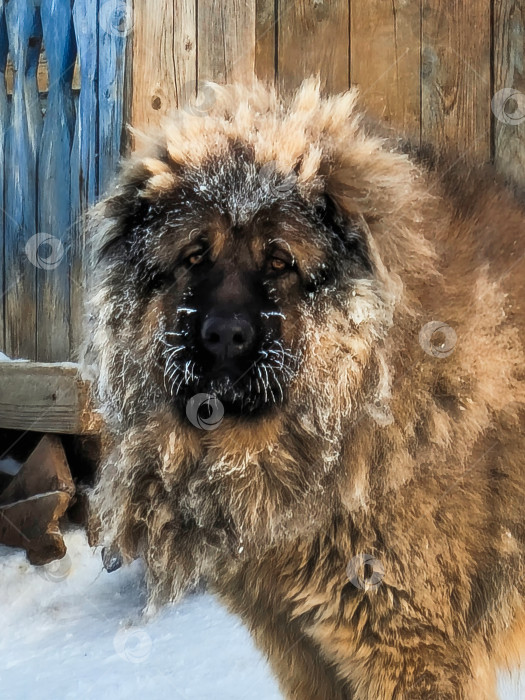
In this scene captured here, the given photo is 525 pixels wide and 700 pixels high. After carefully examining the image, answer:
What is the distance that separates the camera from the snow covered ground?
110 inches

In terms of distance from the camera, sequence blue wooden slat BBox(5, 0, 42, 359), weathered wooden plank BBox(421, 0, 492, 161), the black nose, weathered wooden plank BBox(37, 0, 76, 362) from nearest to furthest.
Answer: the black nose, weathered wooden plank BBox(421, 0, 492, 161), weathered wooden plank BBox(37, 0, 76, 362), blue wooden slat BBox(5, 0, 42, 359)

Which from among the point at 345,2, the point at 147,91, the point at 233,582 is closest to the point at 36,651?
the point at 233,582

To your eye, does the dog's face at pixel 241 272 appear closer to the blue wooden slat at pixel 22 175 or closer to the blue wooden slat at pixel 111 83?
the blue wooden slat at pixel 111 83

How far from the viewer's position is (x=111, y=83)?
3572 millimetres

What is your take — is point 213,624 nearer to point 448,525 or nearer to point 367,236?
point 448,525

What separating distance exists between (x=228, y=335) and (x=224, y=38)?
1965mm

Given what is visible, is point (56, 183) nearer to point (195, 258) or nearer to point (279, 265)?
point (195, 258)

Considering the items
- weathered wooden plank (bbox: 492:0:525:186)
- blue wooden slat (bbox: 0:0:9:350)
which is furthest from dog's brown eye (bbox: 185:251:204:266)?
blue wooden slat (bbox: 0:0:9:350)

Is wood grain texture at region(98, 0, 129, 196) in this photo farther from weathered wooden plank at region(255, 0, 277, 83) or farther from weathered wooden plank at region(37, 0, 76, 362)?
weathered wooden plank at region(255, 0, 277, 83)

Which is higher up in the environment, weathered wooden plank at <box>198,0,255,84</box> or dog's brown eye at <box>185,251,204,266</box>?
weathered wooden plank at <box>198,0,255,84</box>

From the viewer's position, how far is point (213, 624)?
333 centimetres

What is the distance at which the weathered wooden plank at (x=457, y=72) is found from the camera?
3.42 m

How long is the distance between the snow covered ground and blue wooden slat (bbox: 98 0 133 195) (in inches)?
73.5

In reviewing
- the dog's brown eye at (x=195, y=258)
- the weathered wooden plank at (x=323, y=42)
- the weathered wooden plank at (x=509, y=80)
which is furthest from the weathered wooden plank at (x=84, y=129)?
→ the weathered wooden plank at (x=509, y=80)
